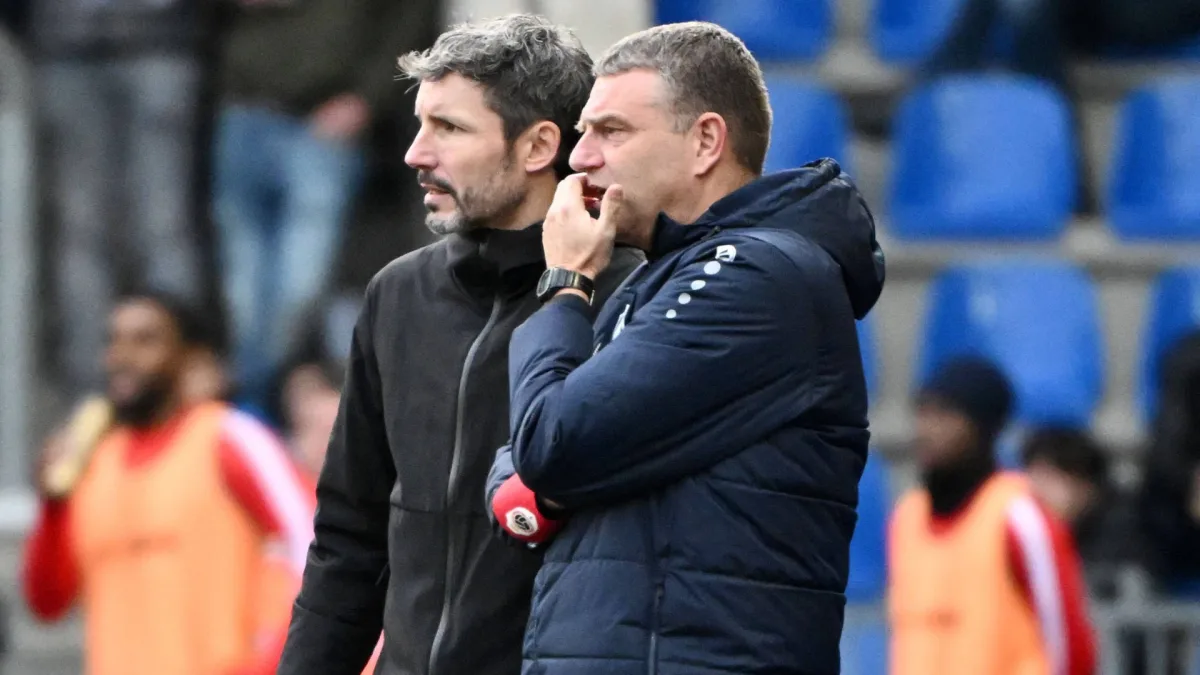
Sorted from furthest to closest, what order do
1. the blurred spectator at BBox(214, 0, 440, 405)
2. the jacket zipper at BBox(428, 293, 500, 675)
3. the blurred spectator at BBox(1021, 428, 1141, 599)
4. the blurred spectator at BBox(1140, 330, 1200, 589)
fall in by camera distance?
1. the blurred spectator at BBox(214, 0, 440, 405)
2. the blurred spectator at BBox(1021, 428, 1141, 599)
3. the blurred spectator at BBox(1140, 330, 1200, 589)
4. the jacket zipper at BBox(428, 293, 500, 675)

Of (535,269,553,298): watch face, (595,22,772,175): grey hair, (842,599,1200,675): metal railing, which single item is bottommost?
(842,599,1200,675): metal railing

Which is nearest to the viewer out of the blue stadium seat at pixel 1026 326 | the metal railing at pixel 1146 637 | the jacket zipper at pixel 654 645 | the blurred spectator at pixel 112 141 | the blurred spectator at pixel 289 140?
the jacket zipper at pixel 654 645

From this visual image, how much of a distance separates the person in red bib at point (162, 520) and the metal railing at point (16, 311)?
8.03 feet

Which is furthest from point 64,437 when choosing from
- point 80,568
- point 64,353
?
point 64,353

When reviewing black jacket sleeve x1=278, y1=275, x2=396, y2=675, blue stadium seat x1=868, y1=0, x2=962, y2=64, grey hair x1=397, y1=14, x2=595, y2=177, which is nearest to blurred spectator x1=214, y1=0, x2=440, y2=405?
blue stadium seat x1=868, y1=0, x2=962, y2=64

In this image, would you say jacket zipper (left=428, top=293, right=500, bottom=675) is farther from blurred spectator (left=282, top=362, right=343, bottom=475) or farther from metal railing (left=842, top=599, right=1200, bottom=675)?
metal railing (left=842, top=599, right=1200, bottom=675)

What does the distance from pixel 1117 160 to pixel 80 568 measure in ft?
14.2

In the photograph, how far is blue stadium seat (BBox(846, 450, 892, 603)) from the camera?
8.13 m

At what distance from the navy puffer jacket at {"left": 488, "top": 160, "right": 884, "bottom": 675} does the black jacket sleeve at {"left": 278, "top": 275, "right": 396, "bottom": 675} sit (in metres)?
0.58

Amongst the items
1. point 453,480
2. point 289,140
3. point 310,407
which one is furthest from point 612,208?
point 289,140

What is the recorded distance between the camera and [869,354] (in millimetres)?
8477

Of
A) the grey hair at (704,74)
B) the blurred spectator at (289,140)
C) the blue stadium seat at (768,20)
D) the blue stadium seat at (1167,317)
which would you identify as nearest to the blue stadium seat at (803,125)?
the blue stadium seat at (768,20)

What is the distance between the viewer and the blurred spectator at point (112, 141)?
27.4 ft

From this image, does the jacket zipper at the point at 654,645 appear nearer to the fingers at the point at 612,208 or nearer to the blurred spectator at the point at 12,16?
the fingers at the point at 612,208
